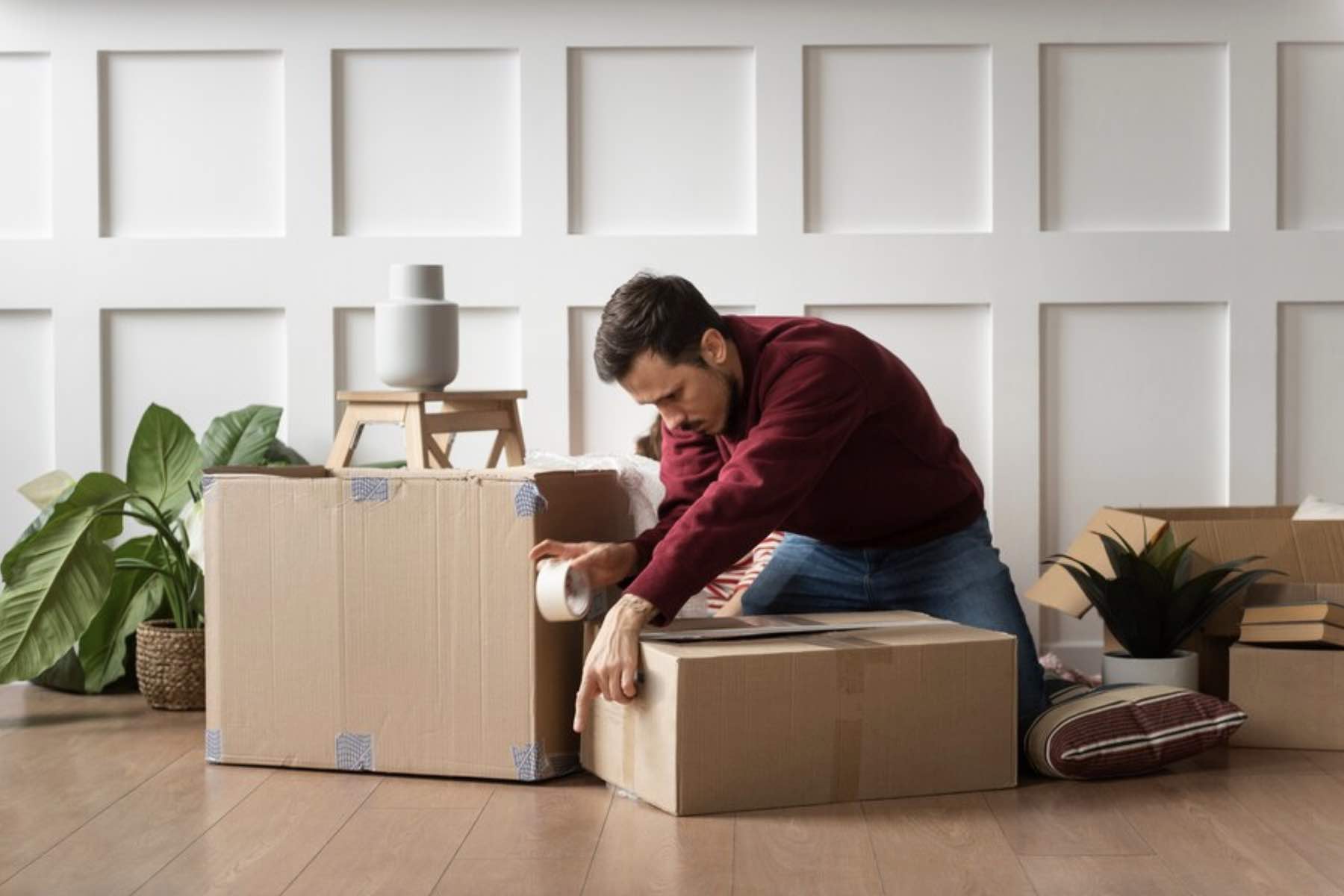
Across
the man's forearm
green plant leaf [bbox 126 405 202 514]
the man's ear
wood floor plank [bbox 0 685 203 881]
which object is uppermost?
the man's ear

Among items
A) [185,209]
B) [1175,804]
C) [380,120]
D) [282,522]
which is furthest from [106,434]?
[1175,804]

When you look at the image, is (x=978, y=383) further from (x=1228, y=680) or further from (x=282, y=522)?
(x=282, y=522)

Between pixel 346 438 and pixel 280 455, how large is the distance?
371mm

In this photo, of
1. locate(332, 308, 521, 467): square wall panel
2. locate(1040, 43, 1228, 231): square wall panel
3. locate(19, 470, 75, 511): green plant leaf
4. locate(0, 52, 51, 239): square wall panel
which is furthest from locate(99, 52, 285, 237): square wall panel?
locate(1040, 43, 1228, 231): square wall panel

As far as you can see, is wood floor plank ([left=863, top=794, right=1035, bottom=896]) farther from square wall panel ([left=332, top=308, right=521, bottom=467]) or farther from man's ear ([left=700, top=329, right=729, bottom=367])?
square wall panel ([left=332, top=308, right=521, bottom=467])

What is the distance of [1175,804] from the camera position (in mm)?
2139

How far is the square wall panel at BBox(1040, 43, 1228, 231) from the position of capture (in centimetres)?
324

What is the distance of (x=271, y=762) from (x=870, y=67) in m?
1.83

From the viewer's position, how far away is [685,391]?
2240 millimetres

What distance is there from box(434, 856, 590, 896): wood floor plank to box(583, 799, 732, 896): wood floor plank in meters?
0.02

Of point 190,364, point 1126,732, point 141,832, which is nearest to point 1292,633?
point 1126,732

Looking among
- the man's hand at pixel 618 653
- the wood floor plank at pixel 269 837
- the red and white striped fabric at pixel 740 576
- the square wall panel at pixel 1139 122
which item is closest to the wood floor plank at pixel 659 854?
the man's hand at pixel 618 653

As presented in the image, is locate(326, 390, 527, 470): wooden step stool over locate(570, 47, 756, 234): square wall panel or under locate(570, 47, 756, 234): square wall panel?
under

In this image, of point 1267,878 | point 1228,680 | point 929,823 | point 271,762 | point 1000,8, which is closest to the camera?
point 1267,878
